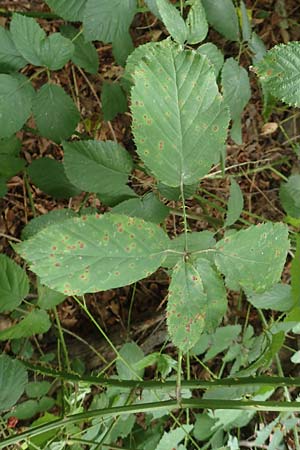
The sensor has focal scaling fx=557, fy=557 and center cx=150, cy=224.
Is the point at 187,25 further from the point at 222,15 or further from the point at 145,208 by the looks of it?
the point at 145,208

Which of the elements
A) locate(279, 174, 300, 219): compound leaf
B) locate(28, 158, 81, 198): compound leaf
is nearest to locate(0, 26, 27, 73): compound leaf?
locate(28, 158, 81, 198): compound leaf

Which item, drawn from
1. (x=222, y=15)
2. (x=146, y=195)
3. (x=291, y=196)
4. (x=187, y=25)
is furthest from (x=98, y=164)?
(x=291, y=196)

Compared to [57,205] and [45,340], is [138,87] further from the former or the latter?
[45,340]

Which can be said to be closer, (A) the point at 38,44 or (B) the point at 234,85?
(A) the point at 38,44

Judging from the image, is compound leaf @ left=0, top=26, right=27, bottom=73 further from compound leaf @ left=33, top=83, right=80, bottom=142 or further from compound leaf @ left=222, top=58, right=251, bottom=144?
compound leaf @ left=222, top=58, right=251, bottom=144

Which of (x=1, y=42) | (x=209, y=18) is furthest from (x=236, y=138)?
(x=1, y=42)
